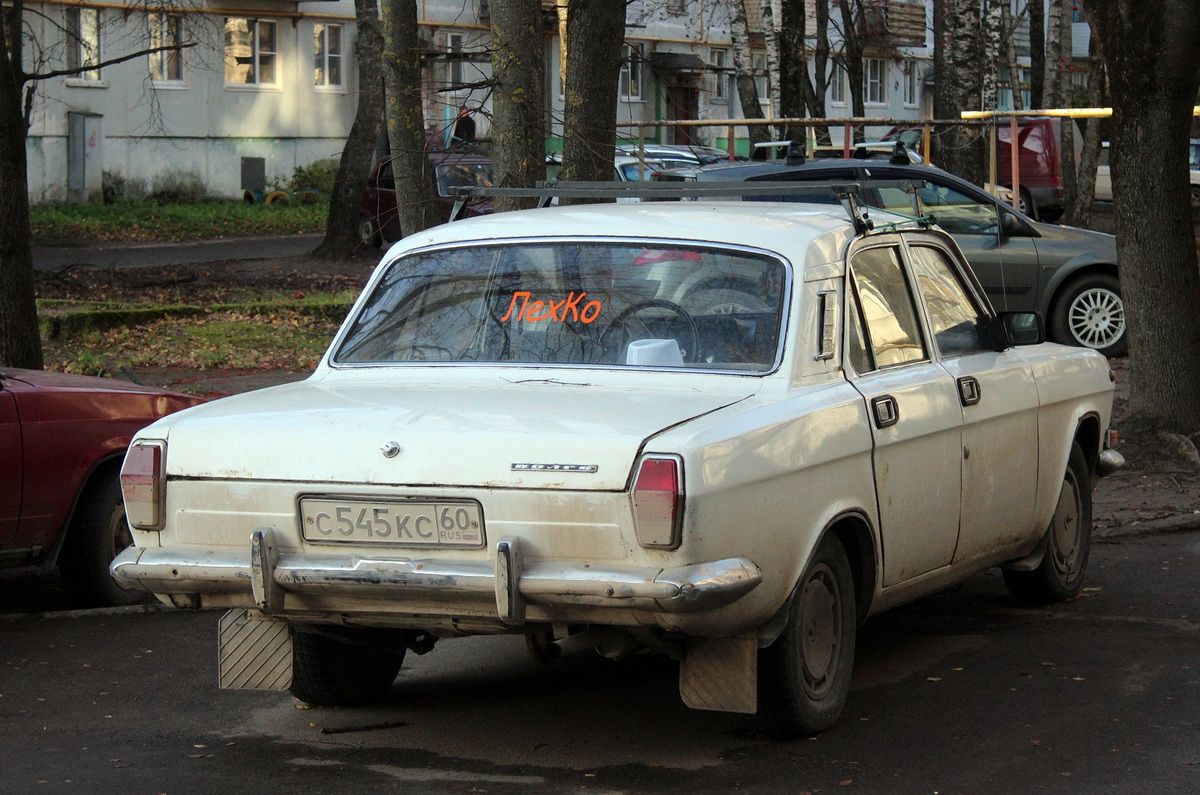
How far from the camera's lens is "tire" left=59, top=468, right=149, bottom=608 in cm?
713

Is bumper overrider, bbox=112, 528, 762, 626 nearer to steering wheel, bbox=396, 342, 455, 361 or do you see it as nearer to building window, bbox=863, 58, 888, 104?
steering wheel, bbox=396, 342, 455, 361

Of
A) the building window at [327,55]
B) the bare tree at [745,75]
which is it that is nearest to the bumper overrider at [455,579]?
A: the bare tree at [745,75]

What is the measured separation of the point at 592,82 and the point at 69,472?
198 inches

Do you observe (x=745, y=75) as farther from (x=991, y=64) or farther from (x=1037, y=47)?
(x=1037, y=47)

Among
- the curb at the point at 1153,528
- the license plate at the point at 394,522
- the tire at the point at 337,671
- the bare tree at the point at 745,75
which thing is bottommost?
the curb at the point at 1153,528

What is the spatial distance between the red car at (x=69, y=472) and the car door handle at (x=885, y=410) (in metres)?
3.45

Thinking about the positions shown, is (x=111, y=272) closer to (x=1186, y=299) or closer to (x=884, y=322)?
(x=1186, y=299)

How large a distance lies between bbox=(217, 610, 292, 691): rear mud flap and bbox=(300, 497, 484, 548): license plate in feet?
2.21

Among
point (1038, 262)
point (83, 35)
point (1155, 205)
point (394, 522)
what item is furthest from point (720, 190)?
point (83, 35)

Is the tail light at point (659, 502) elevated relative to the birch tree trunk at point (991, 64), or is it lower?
lower

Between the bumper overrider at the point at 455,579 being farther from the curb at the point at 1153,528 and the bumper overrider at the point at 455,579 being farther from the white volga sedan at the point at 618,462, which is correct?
the curb at the point at 1153,528

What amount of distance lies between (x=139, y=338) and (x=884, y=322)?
1088 cm

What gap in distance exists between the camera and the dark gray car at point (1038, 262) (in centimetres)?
1455

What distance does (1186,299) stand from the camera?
405 inches
